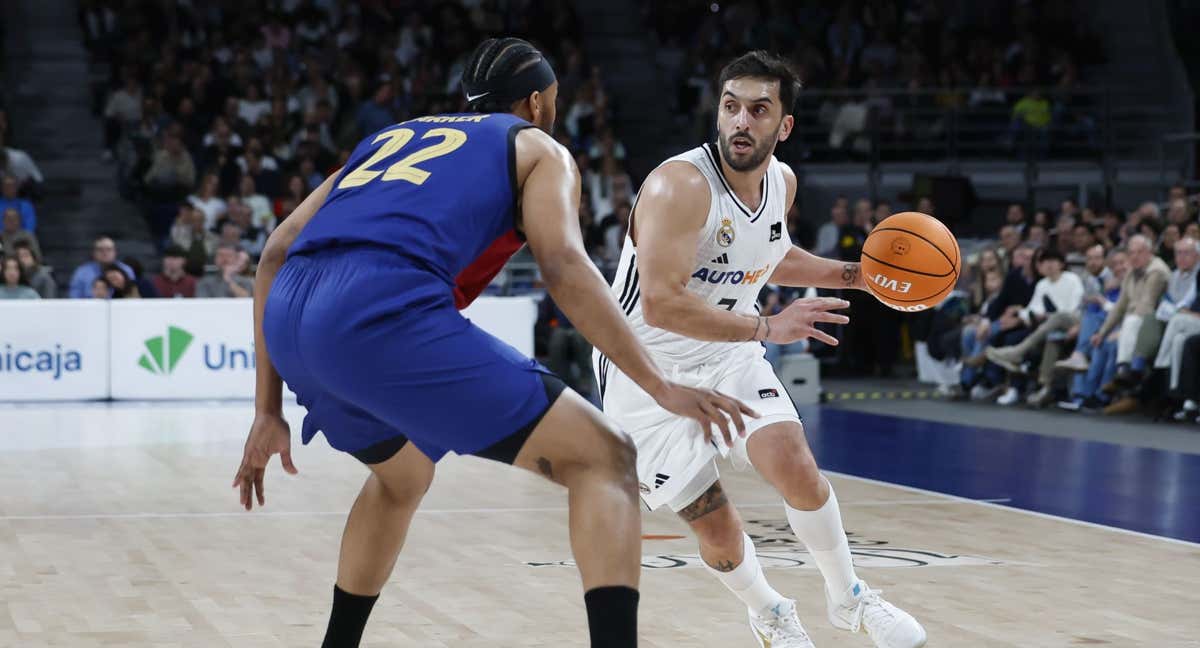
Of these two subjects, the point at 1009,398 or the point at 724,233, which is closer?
the point at 724,233

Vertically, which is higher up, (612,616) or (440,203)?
(440,203)

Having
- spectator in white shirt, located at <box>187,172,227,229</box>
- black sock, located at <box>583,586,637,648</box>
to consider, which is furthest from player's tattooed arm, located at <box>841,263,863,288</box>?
spectator in white shirt, located at <box>187,172,227,229</box>

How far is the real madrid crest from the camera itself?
5129mm

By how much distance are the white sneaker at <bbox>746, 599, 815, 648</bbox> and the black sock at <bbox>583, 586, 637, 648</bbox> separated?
1.53 m

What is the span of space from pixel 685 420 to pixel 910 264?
0.97m

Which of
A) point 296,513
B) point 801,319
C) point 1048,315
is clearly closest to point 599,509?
point 801,319

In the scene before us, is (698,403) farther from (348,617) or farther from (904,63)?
(904,63)

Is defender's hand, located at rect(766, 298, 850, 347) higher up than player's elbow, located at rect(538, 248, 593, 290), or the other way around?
player's elbow, located at rect(538, 248, 593, 290)

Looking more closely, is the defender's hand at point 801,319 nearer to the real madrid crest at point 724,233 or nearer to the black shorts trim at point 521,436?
the real madrid crest at point 724,233

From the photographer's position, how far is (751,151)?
201 inches

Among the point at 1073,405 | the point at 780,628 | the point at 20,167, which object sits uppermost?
the point at 780,628

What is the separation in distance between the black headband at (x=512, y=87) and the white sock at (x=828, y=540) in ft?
5.78

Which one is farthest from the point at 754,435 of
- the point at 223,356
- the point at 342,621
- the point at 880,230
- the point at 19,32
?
the point at 19,32

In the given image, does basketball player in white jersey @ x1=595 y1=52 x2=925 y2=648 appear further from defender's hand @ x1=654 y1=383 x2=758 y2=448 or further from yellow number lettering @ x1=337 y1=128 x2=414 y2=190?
yellow number lettering @ x1=337 y1=128 x2=414 y2=190
